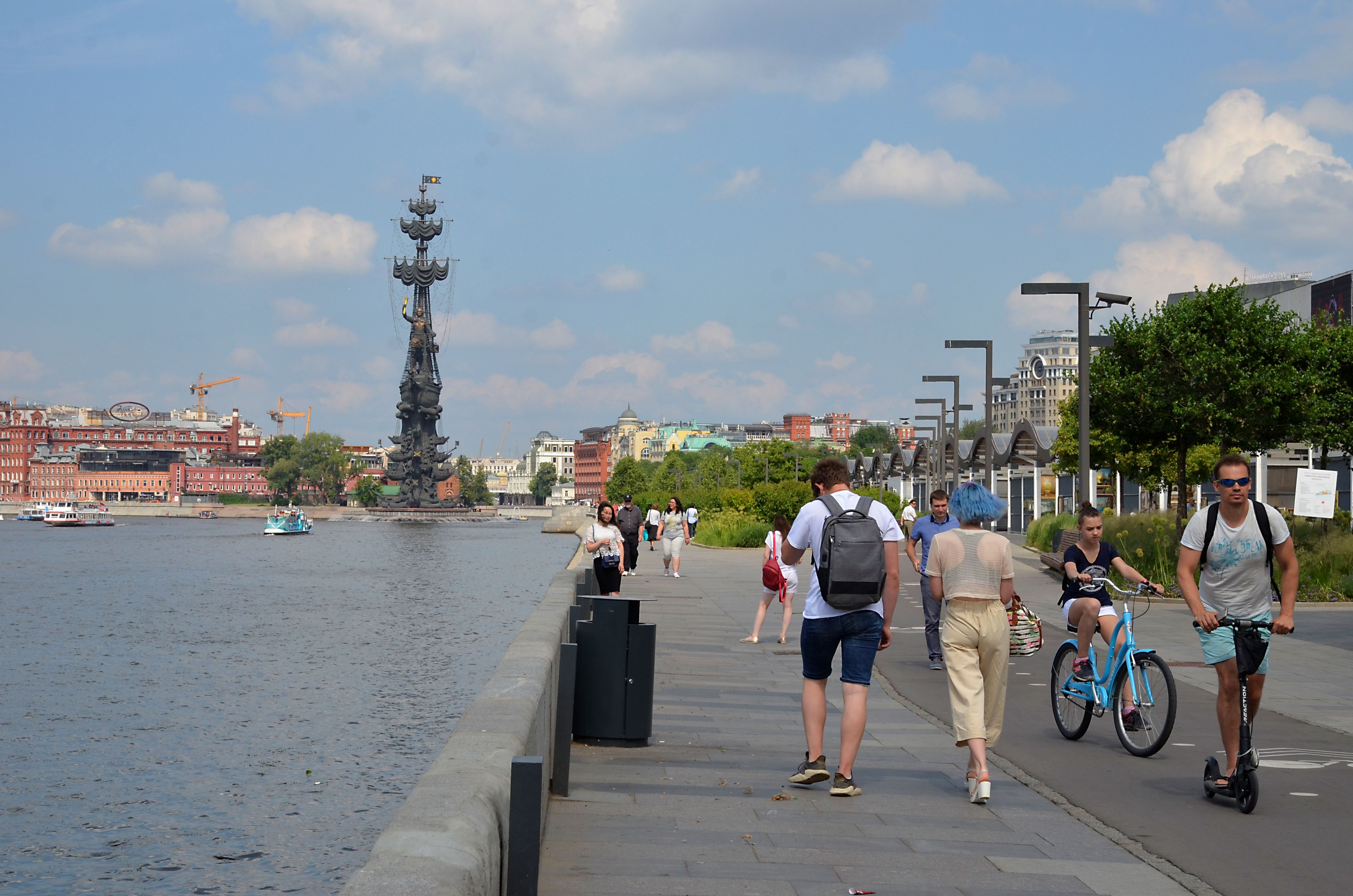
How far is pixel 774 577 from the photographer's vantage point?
16047 millimetres

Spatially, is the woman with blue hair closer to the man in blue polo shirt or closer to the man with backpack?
the man with backpack

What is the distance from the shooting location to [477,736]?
17.2ft

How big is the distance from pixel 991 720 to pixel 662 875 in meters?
2.49

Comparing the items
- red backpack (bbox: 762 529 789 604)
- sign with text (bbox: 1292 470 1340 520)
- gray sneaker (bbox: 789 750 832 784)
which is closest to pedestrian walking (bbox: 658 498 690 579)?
sign with text (bbox: 1292 470 1340 520)

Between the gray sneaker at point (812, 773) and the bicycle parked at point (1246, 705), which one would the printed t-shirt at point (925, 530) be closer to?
the gray sneaker at point (812, 773)

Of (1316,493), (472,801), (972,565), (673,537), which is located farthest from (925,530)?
(673,537)

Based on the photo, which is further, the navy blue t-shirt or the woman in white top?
the woman in white top

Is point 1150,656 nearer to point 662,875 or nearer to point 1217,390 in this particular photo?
point 662,875

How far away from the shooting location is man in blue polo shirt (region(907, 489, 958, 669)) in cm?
1292

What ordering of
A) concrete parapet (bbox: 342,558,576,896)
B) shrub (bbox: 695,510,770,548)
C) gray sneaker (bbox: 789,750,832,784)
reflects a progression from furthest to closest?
shrub (bbox: 695,510,770,548)
gray sneaker (bbox: 789,750,832,784)
concrete parapet (bbox: 342,558,576,896)

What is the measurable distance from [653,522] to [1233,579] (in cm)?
3553

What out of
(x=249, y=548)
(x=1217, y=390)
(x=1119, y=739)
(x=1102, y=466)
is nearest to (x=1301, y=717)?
(x=1119, y=739)

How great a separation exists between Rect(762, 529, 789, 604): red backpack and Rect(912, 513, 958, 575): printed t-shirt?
2.27 meters

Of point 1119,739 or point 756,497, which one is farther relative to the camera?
point 756,497
